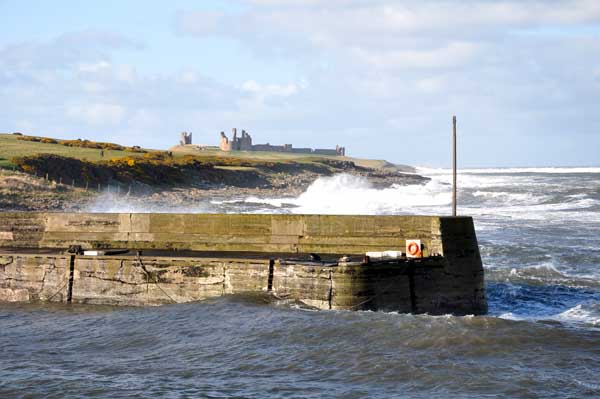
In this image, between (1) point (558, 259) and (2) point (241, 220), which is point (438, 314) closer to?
(2) point (241, 220)

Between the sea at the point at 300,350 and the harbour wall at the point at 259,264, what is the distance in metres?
0.55

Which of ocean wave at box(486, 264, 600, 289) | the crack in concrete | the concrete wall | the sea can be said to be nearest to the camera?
the sea

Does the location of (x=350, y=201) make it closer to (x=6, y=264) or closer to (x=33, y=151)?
(x=33, y=151)

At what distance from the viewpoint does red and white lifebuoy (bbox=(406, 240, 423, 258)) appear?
53.9 ft

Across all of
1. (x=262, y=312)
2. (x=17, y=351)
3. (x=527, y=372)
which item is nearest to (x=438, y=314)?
(x=262, y=312)

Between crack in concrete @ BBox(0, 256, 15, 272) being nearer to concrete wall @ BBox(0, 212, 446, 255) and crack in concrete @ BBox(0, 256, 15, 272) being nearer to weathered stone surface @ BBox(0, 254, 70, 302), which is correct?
weathered stone surface @ BBox(0, 254, 70, 302)

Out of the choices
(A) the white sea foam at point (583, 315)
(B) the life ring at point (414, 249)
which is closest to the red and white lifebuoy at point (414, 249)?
(B) the life ring at point (414, 249)

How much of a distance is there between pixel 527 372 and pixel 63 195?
39220 millimetres

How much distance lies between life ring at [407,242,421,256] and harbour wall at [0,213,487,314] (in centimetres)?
29

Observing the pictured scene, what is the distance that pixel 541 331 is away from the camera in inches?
548

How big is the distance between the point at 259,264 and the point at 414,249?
10.4 feet

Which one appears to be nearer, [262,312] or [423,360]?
[423,360]

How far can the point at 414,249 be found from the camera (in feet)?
54.1

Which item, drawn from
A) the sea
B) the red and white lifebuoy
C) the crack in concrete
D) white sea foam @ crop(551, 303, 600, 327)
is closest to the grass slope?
the crack in concrete
